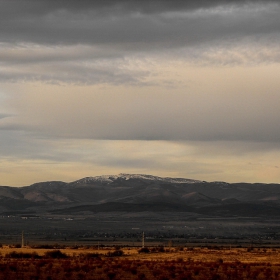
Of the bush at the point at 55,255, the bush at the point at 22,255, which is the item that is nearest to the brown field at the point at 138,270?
the bush at the point at 55,255

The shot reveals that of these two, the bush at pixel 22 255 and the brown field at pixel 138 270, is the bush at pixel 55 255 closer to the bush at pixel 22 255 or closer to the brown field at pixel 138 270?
the brown field at pixel 138 270

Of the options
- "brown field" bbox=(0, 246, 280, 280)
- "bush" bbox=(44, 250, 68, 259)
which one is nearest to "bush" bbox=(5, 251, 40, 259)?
"brown field" bbox=(0, 246, 280, 280)

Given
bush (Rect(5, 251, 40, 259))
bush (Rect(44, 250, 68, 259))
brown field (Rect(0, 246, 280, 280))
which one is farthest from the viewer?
bush (Rect(5, 251, 40, 259))

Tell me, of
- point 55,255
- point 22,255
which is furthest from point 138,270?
point 22,255

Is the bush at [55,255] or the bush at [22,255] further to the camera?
the bush at [22,255]

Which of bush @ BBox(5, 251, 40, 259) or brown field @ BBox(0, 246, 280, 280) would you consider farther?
bush @ BBox(5, 251, 40, 259)

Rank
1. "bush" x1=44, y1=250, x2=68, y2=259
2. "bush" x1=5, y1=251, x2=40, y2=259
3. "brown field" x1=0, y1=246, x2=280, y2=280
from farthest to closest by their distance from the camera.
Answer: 1. "bush" x1=5, y1=251, x2=40, y2=259
2. "bush" x1=44, y1=250, x2=68, y2=259
3. "brown field" x1=0, y1=246, x2=280, y2=280

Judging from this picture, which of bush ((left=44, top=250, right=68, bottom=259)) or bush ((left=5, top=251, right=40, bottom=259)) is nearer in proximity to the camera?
bush ((left=44, top=250, right=68, bottom=259))

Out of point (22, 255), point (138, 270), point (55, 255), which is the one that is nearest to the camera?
point (138, 270)

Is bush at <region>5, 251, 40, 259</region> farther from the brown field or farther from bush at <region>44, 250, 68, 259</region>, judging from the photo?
bush at <region>44, 250, 68, 259</region>

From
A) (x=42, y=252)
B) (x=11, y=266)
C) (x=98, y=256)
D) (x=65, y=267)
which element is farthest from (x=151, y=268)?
(x=42, y=252)

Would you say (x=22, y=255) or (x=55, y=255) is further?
(x=22, y=255)

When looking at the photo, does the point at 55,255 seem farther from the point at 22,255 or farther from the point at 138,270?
the point at 138,270

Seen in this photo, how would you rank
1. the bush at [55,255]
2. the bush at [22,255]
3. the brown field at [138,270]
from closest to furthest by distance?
the brown field at [138,270], the bush at [55,255], the bush at [22,255]
